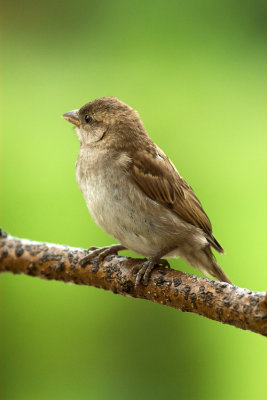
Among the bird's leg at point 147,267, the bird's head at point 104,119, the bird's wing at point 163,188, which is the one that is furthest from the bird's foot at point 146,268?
the bird's head at point 104,119

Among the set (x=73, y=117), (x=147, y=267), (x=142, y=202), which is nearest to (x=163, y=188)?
(x=142, y=202)

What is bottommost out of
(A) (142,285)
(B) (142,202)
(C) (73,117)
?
(A) (142,285)

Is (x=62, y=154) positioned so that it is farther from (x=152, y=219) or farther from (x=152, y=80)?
(x=152, y=219)

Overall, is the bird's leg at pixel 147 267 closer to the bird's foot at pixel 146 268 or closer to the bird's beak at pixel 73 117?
the bird's foot at pixel 146 268

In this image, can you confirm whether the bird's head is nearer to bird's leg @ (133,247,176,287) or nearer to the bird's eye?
the bird's eye

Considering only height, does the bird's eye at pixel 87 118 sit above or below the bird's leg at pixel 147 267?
above

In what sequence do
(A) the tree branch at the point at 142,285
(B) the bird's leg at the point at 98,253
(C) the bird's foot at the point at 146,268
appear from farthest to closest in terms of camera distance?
(B) the bird's leg at the point at 98,253
(C) the bird's foot at the point at 146,268
(A) the tree branch at the point at 142,285

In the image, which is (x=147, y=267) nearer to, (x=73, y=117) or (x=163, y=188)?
(x=163, y=188)
